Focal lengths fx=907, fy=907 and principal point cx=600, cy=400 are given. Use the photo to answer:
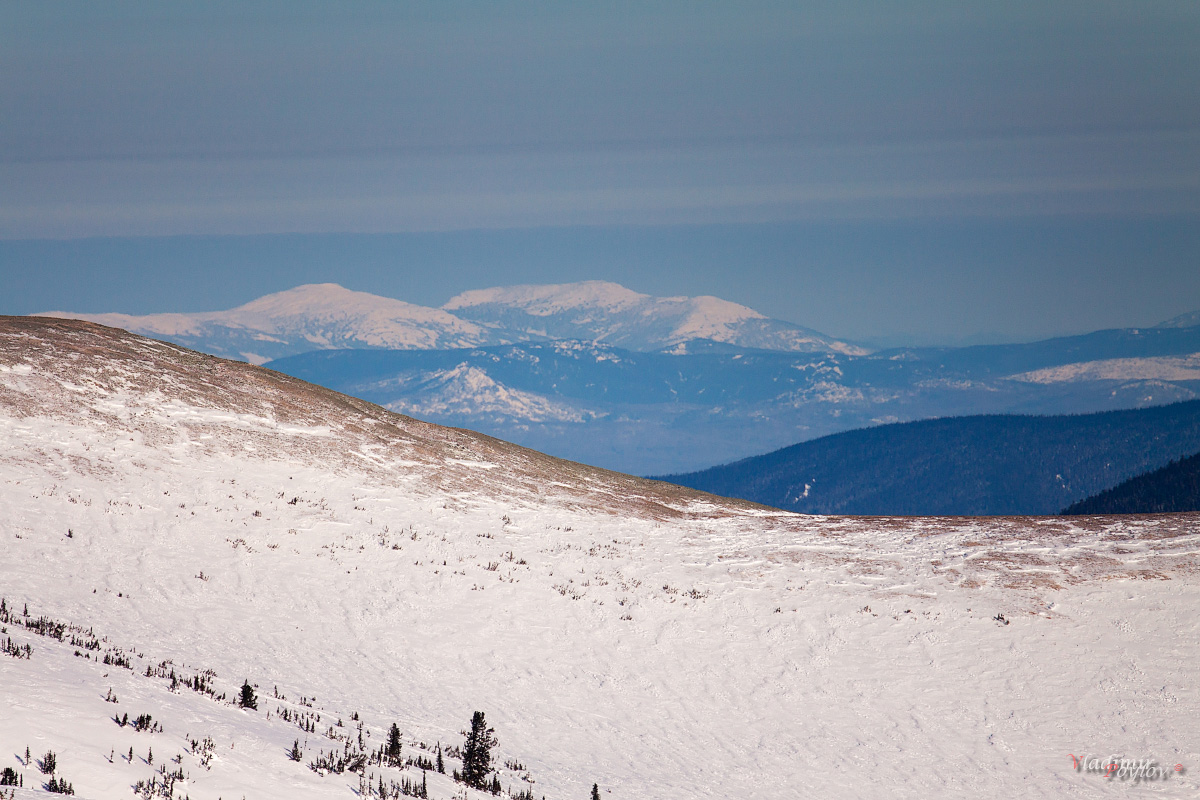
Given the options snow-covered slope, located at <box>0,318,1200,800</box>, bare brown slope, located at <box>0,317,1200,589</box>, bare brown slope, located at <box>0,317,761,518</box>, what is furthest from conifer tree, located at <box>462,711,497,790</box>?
bare brown slope, located at <box>0,317,761,518</box>

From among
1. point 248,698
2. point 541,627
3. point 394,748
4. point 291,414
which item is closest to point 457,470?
point 291,414

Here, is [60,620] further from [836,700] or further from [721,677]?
[836,700]

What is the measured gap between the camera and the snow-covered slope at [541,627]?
2091 centimetres

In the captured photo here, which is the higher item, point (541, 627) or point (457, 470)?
point (457, 470)

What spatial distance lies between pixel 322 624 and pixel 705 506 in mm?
30609

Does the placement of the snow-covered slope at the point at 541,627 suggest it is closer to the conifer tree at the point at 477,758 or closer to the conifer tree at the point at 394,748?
the conifer tree at the point at 394,748

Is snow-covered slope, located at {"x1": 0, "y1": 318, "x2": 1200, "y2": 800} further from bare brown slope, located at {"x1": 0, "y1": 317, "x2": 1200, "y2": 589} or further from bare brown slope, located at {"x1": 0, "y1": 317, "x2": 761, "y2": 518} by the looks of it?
bare brown slope, located at {"x1": 0, "y1": 317, "x2": 761, "y2": 518}

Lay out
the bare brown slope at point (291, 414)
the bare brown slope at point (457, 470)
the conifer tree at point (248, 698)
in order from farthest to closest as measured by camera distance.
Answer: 1. the bare brown slope at point (291, 414)
2. the bare brown slope at point (457, 470)
3. the conifer tree at point (248, 698)

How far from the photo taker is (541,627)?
101 feet

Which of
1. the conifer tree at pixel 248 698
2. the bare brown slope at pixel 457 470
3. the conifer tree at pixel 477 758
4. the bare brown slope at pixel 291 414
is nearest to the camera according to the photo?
the conifer tree at pixel 477 758

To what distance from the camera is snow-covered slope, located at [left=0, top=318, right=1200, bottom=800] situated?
68.6 ft

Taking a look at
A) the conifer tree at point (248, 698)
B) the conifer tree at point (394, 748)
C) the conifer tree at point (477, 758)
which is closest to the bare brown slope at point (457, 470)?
the conifer tree at point (477, 758)

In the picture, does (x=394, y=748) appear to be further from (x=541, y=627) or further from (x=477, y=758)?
(x=541, y=627)

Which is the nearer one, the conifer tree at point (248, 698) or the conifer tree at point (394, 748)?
the conifer tree at point (394, 748)
